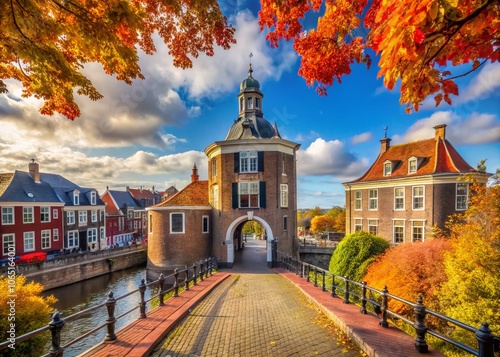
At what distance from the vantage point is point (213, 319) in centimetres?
712

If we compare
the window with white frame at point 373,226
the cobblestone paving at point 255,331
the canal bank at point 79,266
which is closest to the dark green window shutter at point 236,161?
the cobblestone paving at point 255,331

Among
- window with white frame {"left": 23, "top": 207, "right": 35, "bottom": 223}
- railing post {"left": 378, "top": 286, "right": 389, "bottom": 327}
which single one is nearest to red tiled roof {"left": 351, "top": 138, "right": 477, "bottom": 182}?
railing post {"left": 378, "top": 286, "right": 389, "bottom": 327}

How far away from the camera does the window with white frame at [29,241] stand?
943 inches

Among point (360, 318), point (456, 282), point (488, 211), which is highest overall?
point (488, 211)

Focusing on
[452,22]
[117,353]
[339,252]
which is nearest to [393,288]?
[339,252]

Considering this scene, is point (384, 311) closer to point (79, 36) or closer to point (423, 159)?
point (79, 36)

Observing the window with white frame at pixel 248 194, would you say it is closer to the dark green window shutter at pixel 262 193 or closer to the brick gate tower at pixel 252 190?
the brick gate tower at pixel 252 190

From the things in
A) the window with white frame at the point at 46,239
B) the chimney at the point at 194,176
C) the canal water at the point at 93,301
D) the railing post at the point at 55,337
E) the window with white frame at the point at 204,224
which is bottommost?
the canal water at the point at 93,301

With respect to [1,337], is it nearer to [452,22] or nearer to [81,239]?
[452,22]

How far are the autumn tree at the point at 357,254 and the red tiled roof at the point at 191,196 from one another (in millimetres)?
11424

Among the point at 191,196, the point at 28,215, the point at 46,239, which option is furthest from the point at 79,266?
the point at 191,196

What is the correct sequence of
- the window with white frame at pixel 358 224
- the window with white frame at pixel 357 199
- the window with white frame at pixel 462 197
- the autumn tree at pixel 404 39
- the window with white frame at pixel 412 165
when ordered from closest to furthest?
the autumn tree at pixel 404 39 < the window with white frame at pixel 462 197 < the window with white frame at pixel 412 165 < the window with white frame at pixel 358 224 < the window with white frame at pixel 357 199

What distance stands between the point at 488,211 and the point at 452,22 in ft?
53.6

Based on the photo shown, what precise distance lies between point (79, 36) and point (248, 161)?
1613 cm
